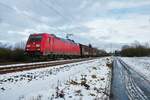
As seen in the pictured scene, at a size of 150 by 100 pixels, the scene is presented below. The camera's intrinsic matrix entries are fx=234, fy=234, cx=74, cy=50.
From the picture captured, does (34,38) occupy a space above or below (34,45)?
above

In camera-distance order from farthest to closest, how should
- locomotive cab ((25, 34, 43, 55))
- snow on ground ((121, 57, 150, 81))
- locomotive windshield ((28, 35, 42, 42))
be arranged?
1. locomotive windshield ((28, 35, 42, 42))
2. locomotive cab ((25, 34, 43, 55))
3. snow on ground ((121, 57, 150, 81))

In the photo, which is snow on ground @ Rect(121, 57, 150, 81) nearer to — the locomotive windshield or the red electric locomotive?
the red electric locomotive

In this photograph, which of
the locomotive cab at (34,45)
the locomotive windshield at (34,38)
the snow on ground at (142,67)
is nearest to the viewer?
the snow on ground at (142,67)

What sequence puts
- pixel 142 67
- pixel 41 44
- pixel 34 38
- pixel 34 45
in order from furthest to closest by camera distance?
pixel 142 67 → pixel 34 38 → pixel 34 45 → pixel 41 44

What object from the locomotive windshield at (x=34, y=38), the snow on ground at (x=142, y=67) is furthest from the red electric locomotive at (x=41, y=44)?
the snow on ground at (x=142, y=67)

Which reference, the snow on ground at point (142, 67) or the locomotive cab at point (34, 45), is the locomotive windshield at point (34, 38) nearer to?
the locomotive cab at point (34, 45)

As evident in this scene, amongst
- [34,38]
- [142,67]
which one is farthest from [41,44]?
[142,67]

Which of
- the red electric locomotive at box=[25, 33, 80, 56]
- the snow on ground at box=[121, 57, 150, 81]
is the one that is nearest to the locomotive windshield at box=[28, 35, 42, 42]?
the red electric locomotive at box=[25, 33, 80, 56]

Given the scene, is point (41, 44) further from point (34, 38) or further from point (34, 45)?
point (34, 38)

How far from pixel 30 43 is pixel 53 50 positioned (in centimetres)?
399

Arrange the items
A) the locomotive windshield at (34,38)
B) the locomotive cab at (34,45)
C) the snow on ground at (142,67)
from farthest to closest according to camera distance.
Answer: the locomotive windshield at (34,38)
the locomotive cab at (34,45)
the snow on ground at (142,67)

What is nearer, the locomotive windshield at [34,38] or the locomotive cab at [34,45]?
the locomotive cab at [34,45]

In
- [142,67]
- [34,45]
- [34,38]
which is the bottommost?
[142,67]

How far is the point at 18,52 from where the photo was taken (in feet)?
113
